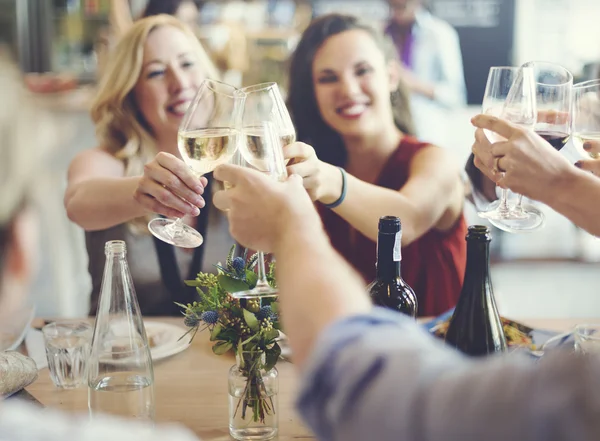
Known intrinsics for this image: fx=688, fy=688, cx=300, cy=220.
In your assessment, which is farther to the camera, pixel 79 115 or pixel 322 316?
pixel 79 115

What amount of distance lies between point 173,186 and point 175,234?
0.27ft

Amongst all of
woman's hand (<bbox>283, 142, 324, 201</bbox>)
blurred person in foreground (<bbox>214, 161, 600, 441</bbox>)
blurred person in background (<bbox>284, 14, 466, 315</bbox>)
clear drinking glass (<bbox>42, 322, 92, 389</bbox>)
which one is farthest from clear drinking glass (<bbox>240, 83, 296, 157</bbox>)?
blurred person in background (<bbox>284, 14, 466, 315</bbox>)

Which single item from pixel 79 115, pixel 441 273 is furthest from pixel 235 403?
pixel 79 115

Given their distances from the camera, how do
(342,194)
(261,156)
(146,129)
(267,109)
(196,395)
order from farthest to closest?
1. (146,129)
2. (342,194)
3. (196,395)
4. (267,109)
5. (261,156)

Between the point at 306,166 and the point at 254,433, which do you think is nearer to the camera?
the point at 254,433

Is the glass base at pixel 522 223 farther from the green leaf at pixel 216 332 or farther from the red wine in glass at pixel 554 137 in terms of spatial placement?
the green leaf at pixel 216 332

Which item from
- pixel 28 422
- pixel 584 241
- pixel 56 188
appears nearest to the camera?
pixel 28 422

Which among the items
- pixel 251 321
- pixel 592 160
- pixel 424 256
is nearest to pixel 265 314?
pixel 251 321

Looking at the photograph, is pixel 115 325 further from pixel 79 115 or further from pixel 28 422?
pixel 79 115

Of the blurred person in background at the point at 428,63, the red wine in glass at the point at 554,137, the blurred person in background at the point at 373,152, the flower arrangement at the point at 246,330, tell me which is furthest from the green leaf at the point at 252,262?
the blurred person in background at the point at 428,63

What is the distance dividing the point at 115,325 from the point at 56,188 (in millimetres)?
1793

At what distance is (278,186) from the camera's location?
75cm

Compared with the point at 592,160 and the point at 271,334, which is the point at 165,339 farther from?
the point at 592,160

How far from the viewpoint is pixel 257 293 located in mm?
950
